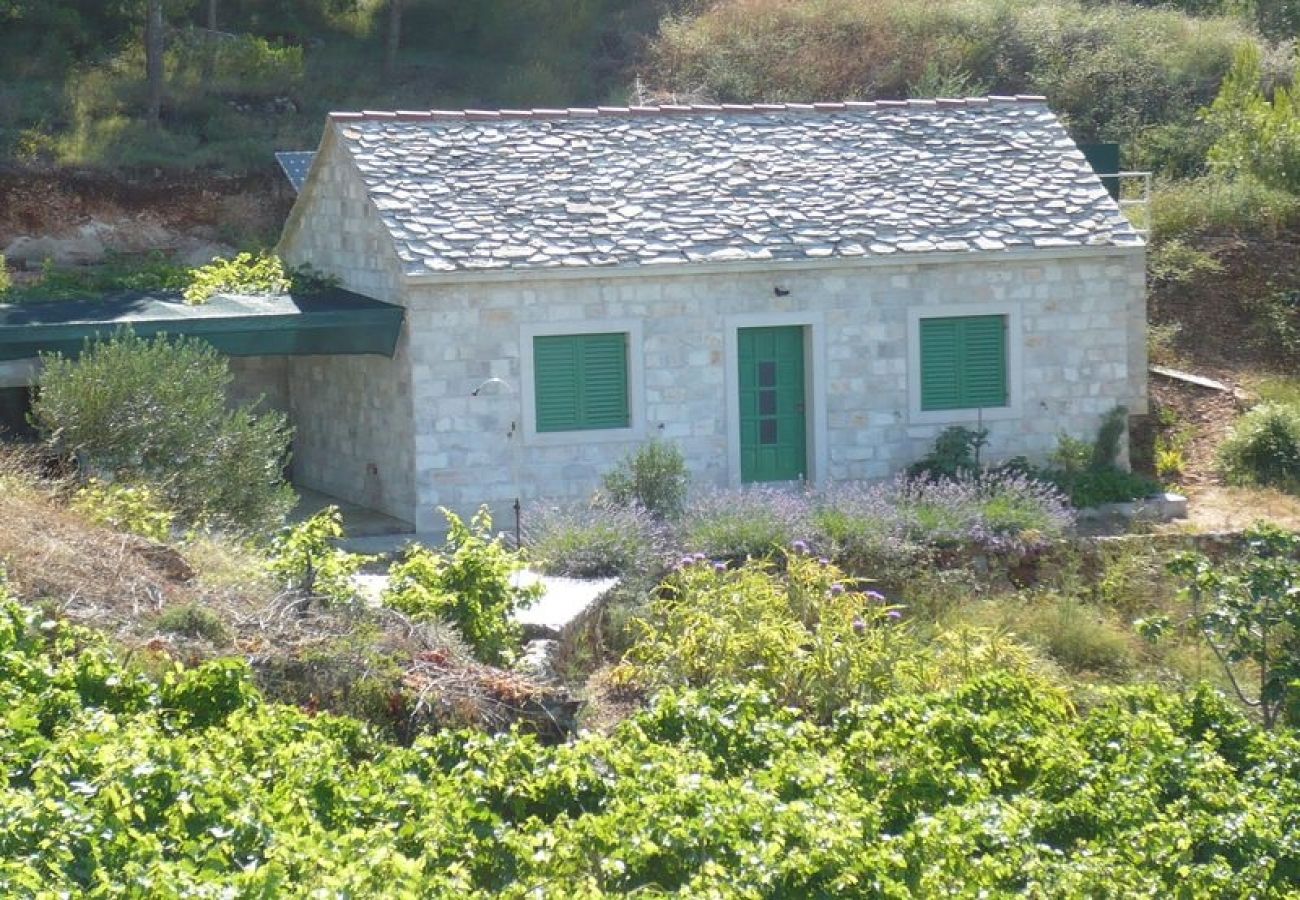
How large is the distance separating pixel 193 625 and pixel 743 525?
6.09 meters

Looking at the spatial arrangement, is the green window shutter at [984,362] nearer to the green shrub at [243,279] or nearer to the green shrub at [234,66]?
the green shrub at [243,279]

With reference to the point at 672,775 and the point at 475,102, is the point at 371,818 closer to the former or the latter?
the point at 672,775

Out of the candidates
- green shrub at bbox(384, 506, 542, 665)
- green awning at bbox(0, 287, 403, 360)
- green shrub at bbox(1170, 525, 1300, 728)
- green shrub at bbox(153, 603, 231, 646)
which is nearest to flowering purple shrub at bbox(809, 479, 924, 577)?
green shrub at bbox(1170, 525, 1300, 728)

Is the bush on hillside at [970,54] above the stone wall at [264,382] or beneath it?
above

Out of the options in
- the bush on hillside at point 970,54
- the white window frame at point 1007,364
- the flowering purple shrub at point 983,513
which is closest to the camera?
the flowering purple shrub at point 983,513

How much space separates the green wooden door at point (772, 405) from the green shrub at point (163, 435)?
5.48 metres

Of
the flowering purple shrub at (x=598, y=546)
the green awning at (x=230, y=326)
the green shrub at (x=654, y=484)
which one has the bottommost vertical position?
the flowering purple shrub at (x=598, y=546)

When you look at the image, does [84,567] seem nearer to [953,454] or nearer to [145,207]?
[953,454]

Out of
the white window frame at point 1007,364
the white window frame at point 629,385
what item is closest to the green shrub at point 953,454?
the white window frame at point 1007,364

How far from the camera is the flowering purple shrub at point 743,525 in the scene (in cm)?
1453

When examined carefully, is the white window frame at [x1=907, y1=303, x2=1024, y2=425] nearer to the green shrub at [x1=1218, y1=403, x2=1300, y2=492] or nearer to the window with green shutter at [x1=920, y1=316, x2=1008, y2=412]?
the window with green shutter at [x1=920, y1=316, x2=1008, y2=412]

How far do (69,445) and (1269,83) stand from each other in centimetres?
2544

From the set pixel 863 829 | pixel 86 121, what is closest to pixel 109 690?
pixel 863 829

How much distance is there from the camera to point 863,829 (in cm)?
757
